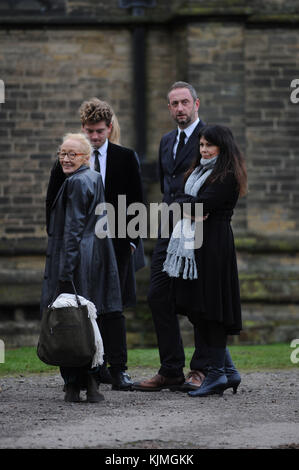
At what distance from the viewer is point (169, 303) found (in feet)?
23.8

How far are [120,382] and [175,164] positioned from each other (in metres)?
1.67

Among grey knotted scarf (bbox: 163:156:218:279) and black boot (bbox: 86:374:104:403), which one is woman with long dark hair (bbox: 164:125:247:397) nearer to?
grey knotted scarf (bbox: 163:156:218:279)

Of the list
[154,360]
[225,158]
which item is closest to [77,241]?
[225,158]

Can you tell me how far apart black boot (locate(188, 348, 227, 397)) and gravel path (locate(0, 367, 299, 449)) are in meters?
0.07

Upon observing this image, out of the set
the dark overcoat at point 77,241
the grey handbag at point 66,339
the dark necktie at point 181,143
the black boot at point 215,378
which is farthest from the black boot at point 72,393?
the dark necktie at point 181,143

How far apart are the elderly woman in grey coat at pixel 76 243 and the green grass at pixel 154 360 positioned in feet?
7.19

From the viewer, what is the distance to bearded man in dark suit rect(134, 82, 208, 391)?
23.8ft

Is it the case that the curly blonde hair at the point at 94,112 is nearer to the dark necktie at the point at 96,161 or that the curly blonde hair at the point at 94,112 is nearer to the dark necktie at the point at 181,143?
the dark necktie at the point at 96,161

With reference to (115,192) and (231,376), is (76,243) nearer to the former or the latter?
(115,192)

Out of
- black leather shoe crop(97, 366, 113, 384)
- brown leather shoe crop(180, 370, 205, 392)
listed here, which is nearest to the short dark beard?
brown leather shoe crop(180, 370, 205, 392)

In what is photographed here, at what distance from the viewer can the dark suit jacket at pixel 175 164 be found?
736 centimetres

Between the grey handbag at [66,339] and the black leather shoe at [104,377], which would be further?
the black leather shoe at [104,377]

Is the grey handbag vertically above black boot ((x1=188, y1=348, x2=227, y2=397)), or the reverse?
the grey handbag
